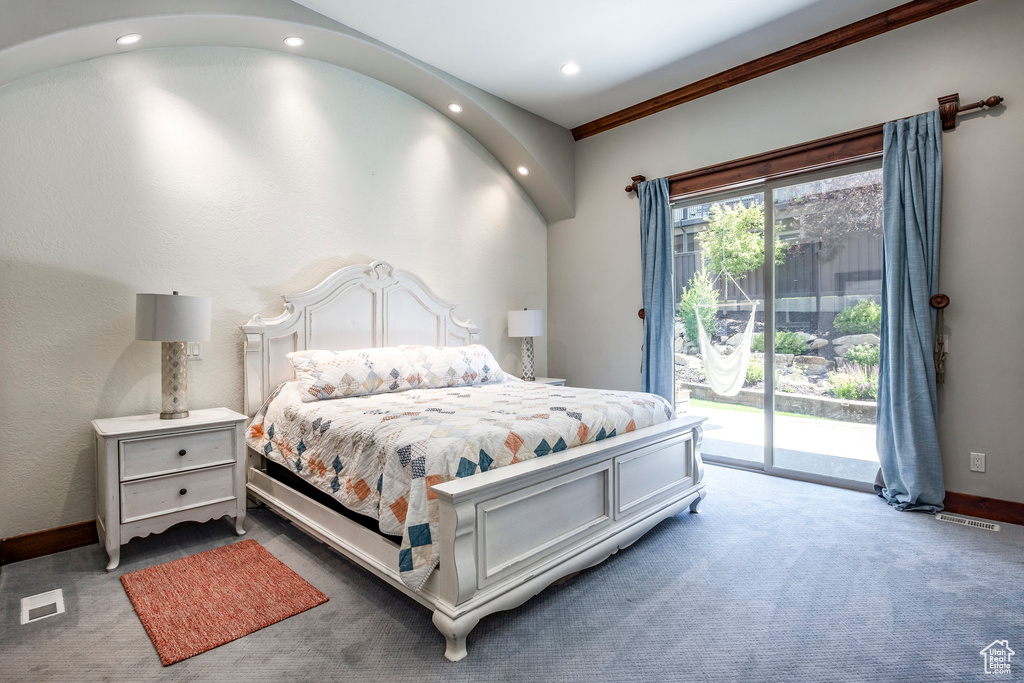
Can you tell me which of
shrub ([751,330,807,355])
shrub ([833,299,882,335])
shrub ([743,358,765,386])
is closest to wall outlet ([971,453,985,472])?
shrub ([833,299,882,335])

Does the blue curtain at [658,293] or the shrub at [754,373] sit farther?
the blue curtain at [658,293]

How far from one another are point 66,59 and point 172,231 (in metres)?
0.89

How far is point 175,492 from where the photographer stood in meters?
2.38

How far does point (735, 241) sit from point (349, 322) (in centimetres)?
295

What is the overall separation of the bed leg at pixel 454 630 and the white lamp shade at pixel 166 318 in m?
1.84

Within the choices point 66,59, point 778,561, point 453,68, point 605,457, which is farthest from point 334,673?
point 453,68

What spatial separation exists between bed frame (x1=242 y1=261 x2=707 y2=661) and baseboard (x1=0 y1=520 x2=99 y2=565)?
2.48 ft

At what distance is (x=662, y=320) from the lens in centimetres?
412

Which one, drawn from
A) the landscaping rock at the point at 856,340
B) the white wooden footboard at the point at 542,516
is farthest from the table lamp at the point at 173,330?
the landscaping rock at the point at 856,340

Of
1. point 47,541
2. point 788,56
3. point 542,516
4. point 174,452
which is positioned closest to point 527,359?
point 542,516

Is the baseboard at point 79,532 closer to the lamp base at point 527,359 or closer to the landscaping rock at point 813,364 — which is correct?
the landscaping rock at point 813,364

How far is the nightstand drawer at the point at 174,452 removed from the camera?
7.43ft

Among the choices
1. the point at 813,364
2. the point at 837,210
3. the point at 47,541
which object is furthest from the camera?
the point at 813,364

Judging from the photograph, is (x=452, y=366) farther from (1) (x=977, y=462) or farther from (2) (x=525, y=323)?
(1) (x=977, y=462)
